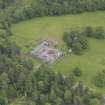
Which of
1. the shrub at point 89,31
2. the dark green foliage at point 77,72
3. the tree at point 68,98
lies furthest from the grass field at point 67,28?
the tree at point 68,98

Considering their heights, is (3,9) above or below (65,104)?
above

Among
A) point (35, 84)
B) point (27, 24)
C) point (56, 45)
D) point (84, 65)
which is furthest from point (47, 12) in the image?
point (35, 84)

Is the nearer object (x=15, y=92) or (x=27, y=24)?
(x=15, y=92)

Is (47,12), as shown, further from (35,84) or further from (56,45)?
(35,84)

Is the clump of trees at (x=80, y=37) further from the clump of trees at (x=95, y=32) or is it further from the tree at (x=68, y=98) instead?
the tree at (x=68, y=98)

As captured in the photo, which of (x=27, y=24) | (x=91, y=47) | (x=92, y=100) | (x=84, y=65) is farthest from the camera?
(x=27, y=24)

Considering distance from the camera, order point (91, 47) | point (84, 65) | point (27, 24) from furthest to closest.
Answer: point (27, 24), point (91, 47), point (84, 65)
